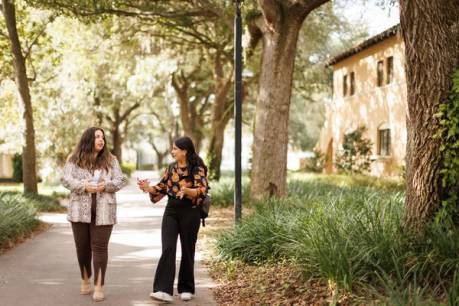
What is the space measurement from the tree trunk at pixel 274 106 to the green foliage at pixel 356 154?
14681 millimetres

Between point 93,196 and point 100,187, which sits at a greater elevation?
point 100,187

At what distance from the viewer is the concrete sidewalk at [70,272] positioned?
22.3ft

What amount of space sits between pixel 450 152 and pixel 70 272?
204 inches

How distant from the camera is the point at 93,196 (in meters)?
6.73

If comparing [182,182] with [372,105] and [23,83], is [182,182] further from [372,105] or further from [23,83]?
[372,105]

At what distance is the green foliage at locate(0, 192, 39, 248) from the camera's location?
10453 mm

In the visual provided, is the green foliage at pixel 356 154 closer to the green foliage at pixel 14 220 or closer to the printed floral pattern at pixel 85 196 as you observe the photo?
the green foliage at pixel 14 220

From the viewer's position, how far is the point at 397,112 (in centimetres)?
2595

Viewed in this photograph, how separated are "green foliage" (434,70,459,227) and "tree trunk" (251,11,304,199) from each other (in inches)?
266

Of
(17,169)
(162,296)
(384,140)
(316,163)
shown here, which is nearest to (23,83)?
(162,296)

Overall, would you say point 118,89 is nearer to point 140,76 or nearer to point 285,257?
point 140,76

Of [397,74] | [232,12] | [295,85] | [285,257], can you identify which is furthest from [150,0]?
[295,85]

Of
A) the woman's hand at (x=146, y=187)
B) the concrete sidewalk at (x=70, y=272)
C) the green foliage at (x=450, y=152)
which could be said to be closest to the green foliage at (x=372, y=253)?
the green foliage at (x=450, y=152)

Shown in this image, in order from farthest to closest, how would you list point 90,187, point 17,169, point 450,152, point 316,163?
1. point 17,169
2. point 316,163
3. point 90,187
4. point 450,152
